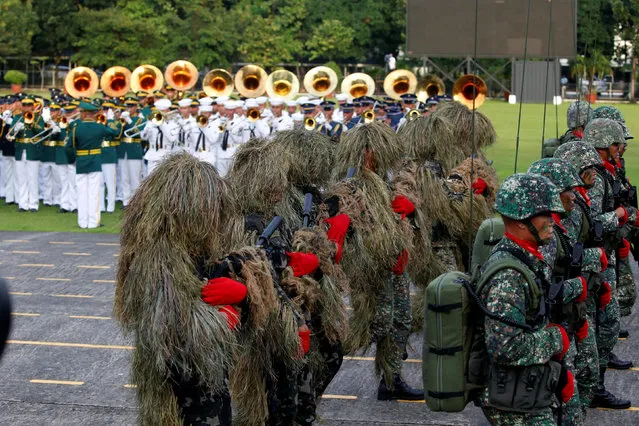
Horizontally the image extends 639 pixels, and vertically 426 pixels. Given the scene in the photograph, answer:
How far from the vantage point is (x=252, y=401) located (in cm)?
590

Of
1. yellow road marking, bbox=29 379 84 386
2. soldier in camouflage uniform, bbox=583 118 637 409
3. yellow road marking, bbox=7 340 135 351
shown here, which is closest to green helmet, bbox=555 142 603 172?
soldier in camouflage uniform, bbox=583 118 637 409

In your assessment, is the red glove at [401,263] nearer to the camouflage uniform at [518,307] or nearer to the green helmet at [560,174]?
the green helmet at [560,174]

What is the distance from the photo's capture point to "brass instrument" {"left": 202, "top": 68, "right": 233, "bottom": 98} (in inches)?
951

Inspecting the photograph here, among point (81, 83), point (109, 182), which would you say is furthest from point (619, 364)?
point (81, 83)

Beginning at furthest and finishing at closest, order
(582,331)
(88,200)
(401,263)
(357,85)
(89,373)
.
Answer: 1. (357,85)
2. (88,200)
3. (89,373)
4. (401,263)
5. (582,331)

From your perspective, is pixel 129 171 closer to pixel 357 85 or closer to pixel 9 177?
pixel 9 177

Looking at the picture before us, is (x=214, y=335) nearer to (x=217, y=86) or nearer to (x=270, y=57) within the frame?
(x=217, y=86)

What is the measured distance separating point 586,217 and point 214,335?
2.72 m

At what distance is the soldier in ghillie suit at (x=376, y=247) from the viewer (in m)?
6.85

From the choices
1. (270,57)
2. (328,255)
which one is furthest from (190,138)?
(270,57)

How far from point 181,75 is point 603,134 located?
18818 millimetres

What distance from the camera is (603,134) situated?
7781 millimetres

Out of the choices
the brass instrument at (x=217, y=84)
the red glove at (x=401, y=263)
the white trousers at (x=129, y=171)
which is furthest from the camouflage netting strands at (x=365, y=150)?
the brass instrument at (x=217, y=84)

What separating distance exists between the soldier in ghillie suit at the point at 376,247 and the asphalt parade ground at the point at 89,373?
40 centimetres
